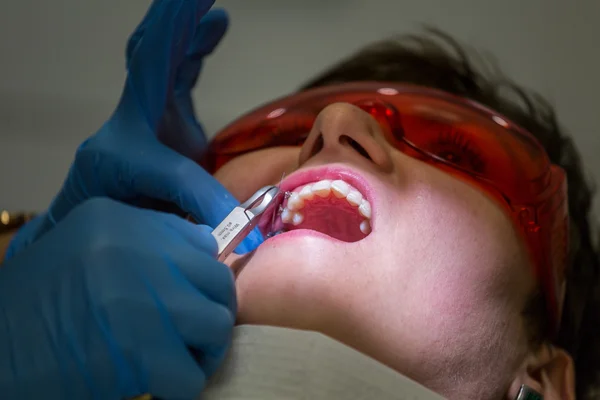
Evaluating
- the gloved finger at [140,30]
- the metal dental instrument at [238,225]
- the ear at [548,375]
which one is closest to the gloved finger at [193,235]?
the metal dental instrument at [238,225]

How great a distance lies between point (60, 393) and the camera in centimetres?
62

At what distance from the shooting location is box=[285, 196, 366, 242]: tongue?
91 centimetres

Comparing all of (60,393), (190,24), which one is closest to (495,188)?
(190,24)

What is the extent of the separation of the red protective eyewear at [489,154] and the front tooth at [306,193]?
→ 0.59 ft

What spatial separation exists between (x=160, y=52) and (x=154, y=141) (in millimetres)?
150

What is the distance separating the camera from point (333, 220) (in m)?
0.97

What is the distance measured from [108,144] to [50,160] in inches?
28.6

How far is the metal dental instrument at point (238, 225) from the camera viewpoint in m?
0.80

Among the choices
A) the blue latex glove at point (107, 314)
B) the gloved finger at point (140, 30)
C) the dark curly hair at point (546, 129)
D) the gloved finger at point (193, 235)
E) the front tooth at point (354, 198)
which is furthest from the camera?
the dark curly hair at point (546, 129)

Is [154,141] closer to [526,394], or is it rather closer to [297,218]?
[297,218]

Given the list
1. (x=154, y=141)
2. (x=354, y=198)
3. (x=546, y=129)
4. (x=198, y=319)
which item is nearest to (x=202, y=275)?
(x=198, y=319)

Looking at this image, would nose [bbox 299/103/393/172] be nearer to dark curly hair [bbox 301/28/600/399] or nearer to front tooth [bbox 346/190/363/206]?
front tooth [bbox 346/190/363/206]

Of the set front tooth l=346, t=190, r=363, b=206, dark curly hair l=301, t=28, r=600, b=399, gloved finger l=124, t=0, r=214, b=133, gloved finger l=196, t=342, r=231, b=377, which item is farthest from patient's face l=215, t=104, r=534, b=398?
dark curly hair l=301, t=28, r=600, b=399

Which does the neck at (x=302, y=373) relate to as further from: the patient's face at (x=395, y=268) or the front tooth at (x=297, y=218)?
the front tooth at (x=297, y=218)
